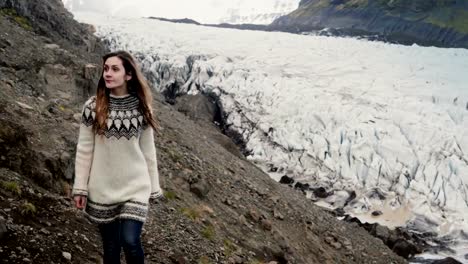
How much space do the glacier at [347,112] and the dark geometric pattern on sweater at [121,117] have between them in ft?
58.1

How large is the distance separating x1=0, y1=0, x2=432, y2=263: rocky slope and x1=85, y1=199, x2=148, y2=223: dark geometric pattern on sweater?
52.0 inches

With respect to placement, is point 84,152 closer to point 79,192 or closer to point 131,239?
point 79,192

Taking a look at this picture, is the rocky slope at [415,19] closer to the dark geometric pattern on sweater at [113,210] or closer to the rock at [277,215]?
the rock at [277,215]

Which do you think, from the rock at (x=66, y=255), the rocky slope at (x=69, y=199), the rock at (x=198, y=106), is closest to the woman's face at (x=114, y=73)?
the rocky slope at (x=69, y=199)

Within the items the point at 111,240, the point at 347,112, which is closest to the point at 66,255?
the point at 111,240

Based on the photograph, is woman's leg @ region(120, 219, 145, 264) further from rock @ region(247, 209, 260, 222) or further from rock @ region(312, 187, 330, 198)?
rock @ region(312, 187, 330, 198)

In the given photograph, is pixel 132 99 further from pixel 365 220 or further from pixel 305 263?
pixel 365 220

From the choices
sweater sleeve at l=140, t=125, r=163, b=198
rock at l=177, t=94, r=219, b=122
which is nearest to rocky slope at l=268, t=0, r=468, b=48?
rock at l=177, t=94, r=219, b=122

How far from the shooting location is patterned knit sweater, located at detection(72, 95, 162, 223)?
332cm

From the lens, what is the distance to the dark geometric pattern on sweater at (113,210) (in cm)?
334

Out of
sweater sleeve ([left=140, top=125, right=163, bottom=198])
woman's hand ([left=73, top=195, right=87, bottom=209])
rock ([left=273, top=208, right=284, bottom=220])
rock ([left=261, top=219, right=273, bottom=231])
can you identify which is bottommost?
rock ([left=273, top=208, right=284, bottom=220])

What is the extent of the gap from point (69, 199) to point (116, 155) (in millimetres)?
2981

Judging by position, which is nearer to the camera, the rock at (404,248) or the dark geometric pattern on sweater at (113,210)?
the dark geometric pattern on sweater at (113,210)

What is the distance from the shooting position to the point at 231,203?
35.1 feet
